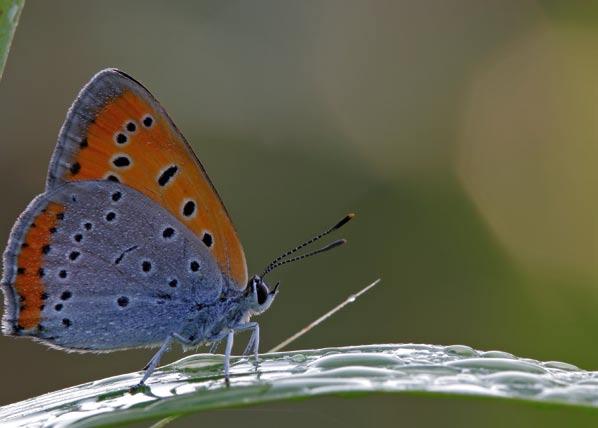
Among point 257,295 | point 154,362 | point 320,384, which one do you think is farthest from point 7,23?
point 257,295

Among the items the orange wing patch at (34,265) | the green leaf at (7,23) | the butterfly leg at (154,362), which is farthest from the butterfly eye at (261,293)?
the green leaf at (7,23)

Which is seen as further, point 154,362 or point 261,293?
point 261,293

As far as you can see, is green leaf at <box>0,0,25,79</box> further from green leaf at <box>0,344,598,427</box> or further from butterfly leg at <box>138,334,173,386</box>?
butterfly leg at <box>138,334,173,386</box>

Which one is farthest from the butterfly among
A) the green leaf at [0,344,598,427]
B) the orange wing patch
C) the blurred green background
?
the blurred green background

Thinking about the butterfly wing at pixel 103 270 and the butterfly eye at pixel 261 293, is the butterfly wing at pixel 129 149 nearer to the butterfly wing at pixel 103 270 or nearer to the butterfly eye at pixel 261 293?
the butterfly wing at pixel 103 270

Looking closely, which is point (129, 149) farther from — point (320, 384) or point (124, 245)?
point (320, 384)

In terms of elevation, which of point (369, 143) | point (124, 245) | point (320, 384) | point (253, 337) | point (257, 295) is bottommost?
point (320, 384)

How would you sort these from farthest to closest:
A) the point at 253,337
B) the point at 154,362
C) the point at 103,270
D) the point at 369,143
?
the point at 369,143, the point at 103,270, the point at 253,337, the point at 154,362
